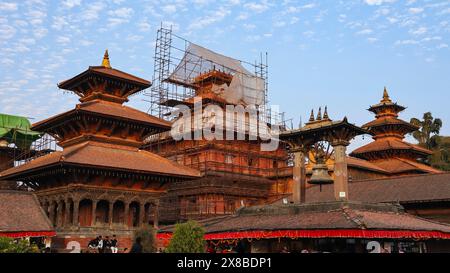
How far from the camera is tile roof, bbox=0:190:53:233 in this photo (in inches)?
1025

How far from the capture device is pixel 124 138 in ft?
126

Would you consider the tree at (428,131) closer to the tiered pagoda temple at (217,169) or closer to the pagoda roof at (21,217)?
the tiered pagoda temple at (217,169)

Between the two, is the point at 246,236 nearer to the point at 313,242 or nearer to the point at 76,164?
the point at 313,242

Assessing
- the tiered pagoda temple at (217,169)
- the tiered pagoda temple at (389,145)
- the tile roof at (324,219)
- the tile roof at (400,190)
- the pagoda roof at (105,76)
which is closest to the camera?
the tile roof at (324,219)

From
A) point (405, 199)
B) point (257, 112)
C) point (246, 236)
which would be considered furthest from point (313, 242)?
point (257, 112)

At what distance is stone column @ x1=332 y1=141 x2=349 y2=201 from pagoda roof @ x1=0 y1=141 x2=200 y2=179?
15901 millimetres

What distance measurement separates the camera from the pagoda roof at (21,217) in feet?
84.4

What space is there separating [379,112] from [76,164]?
41881 millimetres

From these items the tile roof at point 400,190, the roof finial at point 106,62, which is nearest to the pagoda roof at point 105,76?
the roof finial at point 106,62

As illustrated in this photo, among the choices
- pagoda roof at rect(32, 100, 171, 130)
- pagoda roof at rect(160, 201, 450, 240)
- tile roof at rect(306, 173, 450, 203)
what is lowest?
pagoda roof at rect(160, 201, 450, 240)

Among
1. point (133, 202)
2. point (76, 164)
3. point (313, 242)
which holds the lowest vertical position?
point (313, 242)

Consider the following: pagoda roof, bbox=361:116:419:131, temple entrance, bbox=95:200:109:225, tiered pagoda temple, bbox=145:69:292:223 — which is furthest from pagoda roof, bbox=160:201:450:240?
pagoda roof, bbox=361:116:419:131

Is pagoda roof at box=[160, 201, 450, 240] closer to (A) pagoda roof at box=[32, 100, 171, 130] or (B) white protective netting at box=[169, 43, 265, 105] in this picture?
(A) pagoda roof at box=[32, 100, 171, 130]

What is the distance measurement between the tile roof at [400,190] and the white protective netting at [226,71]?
27196 millimetres
